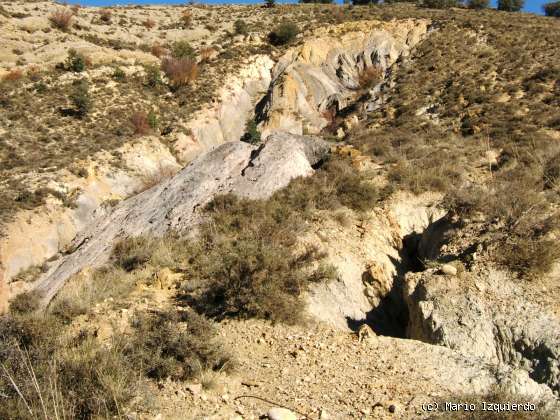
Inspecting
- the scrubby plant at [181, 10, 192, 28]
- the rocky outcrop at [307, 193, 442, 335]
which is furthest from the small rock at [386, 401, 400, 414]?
the scrubby plant at [181, 10, 192, 28]

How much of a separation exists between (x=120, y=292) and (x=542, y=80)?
67.8 feet

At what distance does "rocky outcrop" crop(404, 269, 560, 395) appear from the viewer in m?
4.87

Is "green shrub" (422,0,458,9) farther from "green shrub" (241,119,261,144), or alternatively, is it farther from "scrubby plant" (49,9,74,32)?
"scrubby plant" (49,9,74,32)

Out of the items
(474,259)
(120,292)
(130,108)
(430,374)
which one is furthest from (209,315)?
(130,108)

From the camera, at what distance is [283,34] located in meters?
30.8

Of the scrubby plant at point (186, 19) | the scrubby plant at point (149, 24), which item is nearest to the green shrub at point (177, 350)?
the scrubby plant at point (149, 24)

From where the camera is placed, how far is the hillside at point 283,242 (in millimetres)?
4410

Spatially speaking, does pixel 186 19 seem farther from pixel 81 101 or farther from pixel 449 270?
pixel 449 270

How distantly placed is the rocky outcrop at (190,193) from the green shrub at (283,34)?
21.7 metres

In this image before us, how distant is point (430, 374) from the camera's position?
4602mm

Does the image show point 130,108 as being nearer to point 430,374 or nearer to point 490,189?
point 490,189

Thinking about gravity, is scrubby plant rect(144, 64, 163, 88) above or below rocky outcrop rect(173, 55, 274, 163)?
above

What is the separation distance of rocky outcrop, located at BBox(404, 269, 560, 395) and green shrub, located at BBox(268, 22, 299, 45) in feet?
94.3

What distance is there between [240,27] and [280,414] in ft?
114
